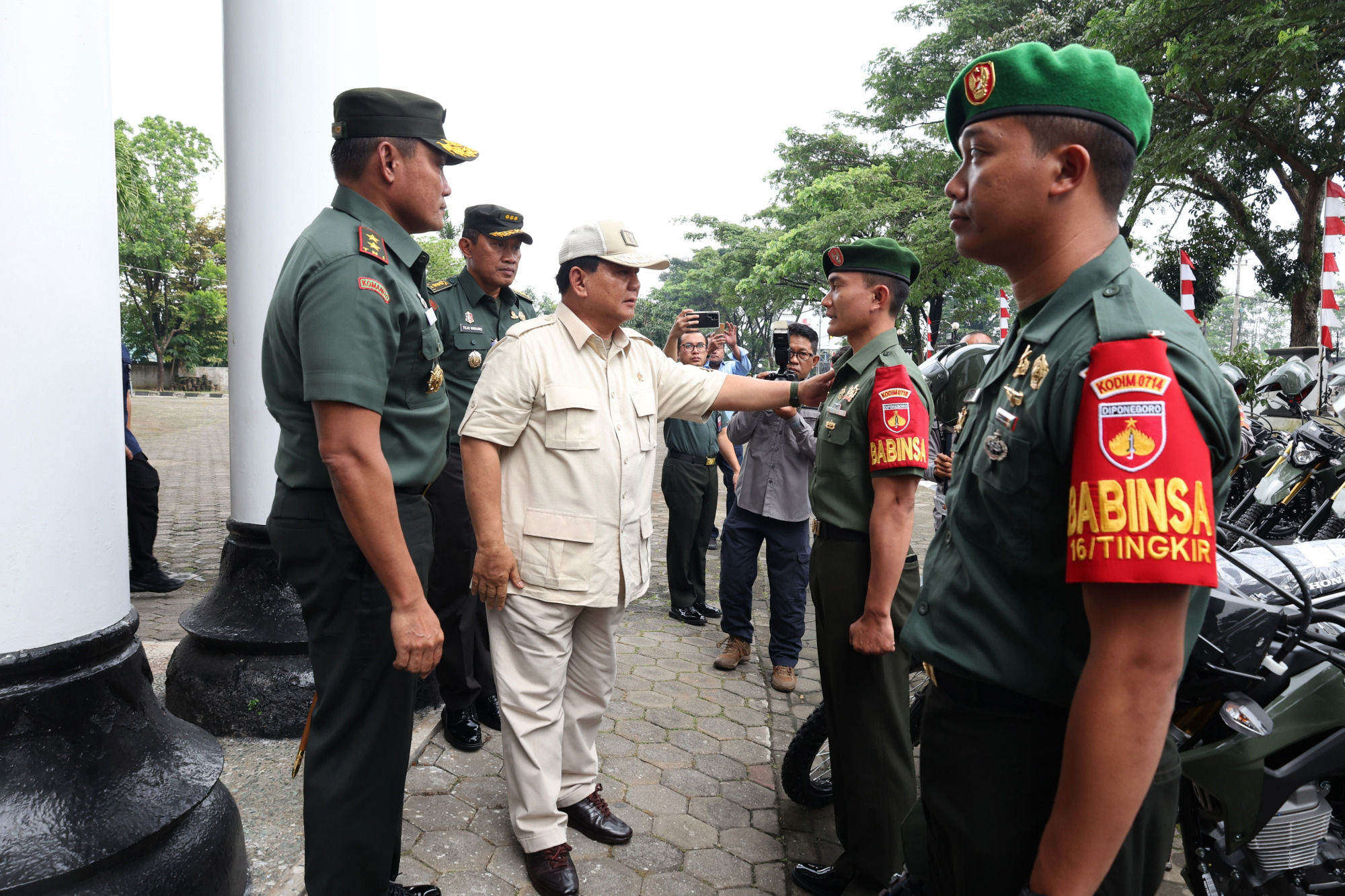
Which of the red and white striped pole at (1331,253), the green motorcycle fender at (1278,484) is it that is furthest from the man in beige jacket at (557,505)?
the red and white striped pole at (1331,253)

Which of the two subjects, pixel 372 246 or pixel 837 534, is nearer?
pixel 372 246

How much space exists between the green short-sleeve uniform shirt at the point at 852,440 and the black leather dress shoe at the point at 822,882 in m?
1.06

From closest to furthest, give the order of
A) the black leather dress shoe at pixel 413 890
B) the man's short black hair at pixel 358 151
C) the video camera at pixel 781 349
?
the man's short black hair at pixel 358 151 → the black leather dress shoe at pixel 413 890 → the video camera at pixel 781 349

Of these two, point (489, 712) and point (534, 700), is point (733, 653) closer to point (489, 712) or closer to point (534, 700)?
point (489, 712)

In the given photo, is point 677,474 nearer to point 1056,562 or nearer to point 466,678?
point 466,678

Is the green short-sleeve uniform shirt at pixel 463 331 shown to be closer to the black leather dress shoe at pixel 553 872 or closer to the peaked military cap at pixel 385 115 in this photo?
the peaked military cap at pixel 385 115

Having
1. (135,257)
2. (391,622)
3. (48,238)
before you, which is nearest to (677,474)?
(391,622)

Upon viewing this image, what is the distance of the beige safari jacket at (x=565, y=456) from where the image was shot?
2697mm

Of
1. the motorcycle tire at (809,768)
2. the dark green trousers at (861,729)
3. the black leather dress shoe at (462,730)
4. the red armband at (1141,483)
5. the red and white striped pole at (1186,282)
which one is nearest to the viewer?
the red armband at (1141,483)

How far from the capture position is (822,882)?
106 inches

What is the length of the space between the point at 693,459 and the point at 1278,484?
413 centimetres

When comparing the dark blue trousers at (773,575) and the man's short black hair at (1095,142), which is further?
the dark blue trousers at (773,575)

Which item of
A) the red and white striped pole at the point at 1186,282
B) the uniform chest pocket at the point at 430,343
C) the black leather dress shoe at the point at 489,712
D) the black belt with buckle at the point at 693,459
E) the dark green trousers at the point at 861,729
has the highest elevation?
the red and white striped pole at the point at 1186,282

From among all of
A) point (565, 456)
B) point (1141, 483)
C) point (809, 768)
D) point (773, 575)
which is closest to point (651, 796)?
point (809, 768)
